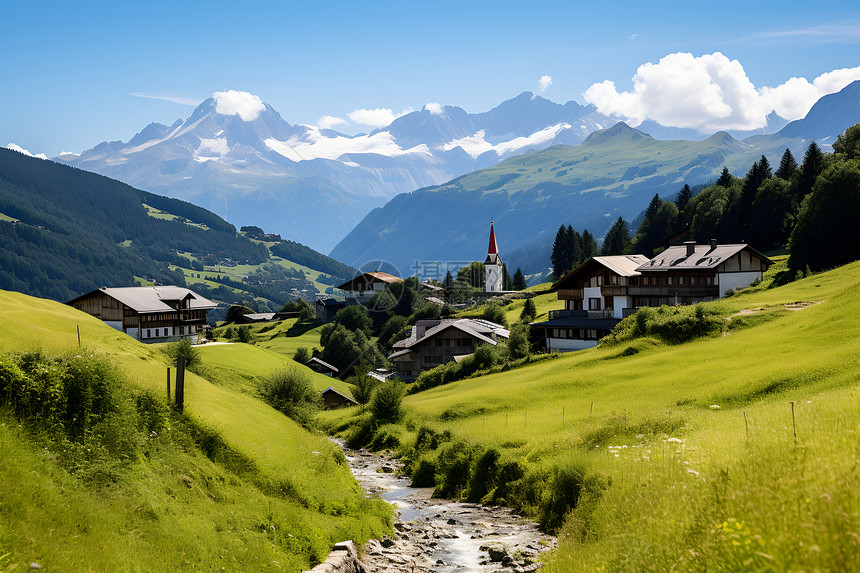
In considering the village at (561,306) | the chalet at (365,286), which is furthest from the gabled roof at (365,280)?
the village at (561,306)

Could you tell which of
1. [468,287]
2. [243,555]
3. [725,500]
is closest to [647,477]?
[725,500]

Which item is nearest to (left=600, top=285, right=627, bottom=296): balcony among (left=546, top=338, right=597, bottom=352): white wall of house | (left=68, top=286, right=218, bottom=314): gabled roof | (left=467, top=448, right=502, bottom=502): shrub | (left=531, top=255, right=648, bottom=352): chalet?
(left=531, top=255, right=648, bottom=352): chalet

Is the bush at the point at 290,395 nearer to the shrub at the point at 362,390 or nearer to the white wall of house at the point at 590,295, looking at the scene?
the shrub at the point at 362,390

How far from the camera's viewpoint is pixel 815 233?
83.2 meters

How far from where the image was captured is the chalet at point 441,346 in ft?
329

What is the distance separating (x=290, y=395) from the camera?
54125mm

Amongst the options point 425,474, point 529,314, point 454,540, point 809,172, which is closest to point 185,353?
point 425,474

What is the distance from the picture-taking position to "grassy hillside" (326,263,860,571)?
1216 cm

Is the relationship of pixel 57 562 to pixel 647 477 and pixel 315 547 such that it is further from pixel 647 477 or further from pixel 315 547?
pixel 647 477

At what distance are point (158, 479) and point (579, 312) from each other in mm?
74936

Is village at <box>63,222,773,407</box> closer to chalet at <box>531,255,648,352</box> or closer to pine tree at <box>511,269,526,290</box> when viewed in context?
chalet at <box>531,255,648,352</box>

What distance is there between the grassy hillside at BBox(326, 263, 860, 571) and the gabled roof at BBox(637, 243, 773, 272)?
1125cm

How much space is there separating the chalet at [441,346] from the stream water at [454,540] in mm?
61462

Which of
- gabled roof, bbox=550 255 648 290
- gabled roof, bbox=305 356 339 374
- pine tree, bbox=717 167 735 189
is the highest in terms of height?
pine tree, bbox=717 167 735 189
